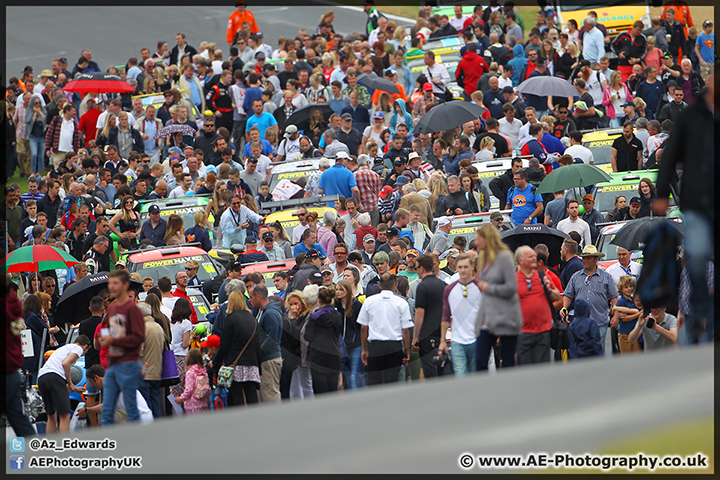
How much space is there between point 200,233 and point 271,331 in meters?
5.91

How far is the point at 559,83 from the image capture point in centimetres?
2080

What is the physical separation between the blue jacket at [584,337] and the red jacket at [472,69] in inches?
549

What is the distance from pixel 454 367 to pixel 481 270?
1708 millimetres

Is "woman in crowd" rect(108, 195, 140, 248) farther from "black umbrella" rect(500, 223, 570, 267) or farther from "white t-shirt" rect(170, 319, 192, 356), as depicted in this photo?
"black umbrella" rect(500, 223, 570, 267)

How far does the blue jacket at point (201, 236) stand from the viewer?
16.8m

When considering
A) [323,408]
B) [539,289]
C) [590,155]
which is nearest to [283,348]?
[539,289]

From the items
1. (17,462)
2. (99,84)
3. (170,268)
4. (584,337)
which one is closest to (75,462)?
(17,462)

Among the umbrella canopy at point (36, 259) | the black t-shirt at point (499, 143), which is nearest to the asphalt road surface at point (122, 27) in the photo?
the black t-shirt at point (499, 143)

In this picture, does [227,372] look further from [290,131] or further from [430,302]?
[290,131]

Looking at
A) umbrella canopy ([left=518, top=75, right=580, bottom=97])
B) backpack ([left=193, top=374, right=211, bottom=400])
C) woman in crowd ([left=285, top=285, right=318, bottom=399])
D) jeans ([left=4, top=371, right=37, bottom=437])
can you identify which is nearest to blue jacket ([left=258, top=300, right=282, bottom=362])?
woman in crowd ([left=285, top=285, right=318, bottom=399])

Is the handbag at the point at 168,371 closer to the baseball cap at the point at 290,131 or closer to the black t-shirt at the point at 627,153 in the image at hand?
the black t-shirt at the point at 627,153

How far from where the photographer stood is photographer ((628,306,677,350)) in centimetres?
1095

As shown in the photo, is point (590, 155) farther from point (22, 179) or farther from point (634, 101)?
point (22, 179)

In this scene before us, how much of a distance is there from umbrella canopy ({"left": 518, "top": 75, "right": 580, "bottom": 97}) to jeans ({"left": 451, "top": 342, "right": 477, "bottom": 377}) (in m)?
11.9
